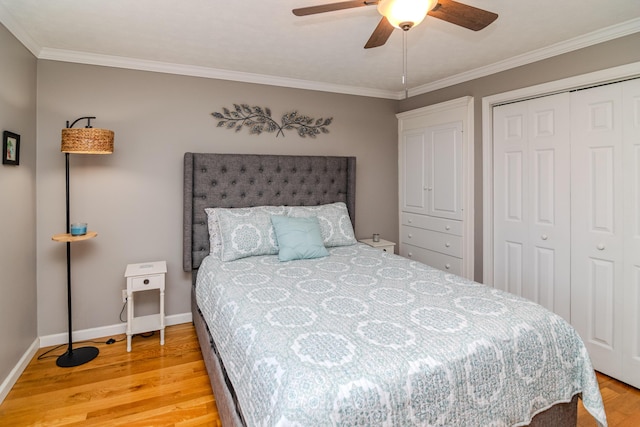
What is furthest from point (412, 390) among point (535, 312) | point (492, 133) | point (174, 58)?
point (174, 58)


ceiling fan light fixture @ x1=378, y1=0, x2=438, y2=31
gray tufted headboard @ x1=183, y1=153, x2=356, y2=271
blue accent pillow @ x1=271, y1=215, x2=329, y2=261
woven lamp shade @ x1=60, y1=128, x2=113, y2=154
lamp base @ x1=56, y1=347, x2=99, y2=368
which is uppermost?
ceiling fan light fixture @ x1=378, y1=0, x2=438, y2=31

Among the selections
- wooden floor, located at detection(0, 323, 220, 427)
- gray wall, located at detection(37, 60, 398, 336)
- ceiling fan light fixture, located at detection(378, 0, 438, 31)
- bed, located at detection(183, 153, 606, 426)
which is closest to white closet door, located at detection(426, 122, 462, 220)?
bed, located at detection(183, 153, 606, 426)

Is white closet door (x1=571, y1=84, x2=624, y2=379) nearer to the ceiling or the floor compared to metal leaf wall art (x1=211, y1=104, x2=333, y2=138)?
nearer to the floor

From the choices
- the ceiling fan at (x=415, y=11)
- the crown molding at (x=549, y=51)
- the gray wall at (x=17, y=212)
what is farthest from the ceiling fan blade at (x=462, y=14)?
the gray wall at (x=17, y=212)

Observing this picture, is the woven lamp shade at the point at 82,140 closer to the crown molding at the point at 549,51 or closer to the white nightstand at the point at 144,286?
the white nightstand at the point at 144,286

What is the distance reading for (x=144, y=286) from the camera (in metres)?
2.70

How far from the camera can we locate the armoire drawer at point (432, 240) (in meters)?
3.46

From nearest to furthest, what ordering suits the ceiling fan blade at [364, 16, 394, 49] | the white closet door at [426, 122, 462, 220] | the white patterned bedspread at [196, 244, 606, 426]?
the white patterned bedspread at [196, 244, 606, 426] < the ceiling fan blade at [364, 16, 394, 49] < the white closet door at [426, 122, 462, 220]

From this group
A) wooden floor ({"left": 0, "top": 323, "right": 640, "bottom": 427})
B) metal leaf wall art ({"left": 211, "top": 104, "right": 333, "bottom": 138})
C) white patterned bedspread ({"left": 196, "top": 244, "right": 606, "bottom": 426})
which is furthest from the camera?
metal leaf wall art ({"left": 211, "top": 104, "right": 333, "bottom": 138})

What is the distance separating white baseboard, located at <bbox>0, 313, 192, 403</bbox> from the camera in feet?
7.49

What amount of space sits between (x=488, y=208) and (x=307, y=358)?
2.52 meters

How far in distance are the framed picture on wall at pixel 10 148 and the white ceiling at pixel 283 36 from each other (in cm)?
66

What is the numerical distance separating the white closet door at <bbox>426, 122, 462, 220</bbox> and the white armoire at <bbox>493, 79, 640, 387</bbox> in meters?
0.38

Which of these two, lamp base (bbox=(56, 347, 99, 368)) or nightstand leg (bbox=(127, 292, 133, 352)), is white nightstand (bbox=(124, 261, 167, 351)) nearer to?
nightstand leg (bbox=(127, 292, 133, 352))
